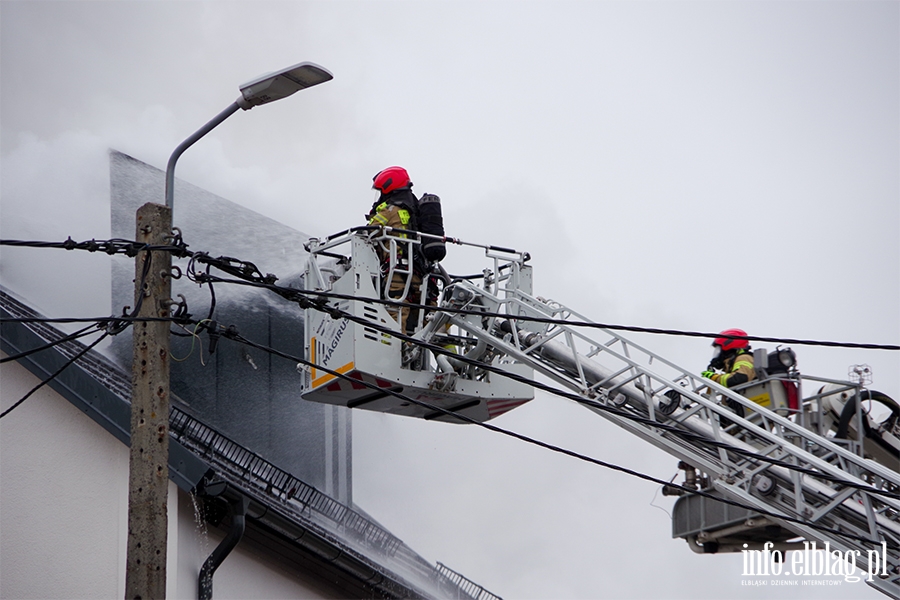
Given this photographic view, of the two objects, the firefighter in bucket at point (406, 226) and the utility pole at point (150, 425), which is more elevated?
the firefighter in bucket at point (406, 226)

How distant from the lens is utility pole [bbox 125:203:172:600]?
7.00 m

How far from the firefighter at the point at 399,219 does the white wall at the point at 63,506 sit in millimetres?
2952

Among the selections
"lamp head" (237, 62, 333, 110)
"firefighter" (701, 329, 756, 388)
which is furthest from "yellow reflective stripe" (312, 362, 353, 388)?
"firefighter" (701, 329, 756, 388)

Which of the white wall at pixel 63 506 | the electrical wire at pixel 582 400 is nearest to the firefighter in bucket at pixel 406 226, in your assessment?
the electrical wire at pixel 582 400

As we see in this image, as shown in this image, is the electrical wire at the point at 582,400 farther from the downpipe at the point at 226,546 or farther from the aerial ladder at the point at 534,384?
the downpipe at the point at 226,546

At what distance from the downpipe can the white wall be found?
124mm

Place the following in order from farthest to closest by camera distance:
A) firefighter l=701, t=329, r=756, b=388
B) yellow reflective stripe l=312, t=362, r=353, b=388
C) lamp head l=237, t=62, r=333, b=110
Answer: firefighter l=701, t=329, r=756, b=388, yellow reflective stripe l=312, t=362, r=353, b=388, lamp head l=237, t=62, r=333, b=110

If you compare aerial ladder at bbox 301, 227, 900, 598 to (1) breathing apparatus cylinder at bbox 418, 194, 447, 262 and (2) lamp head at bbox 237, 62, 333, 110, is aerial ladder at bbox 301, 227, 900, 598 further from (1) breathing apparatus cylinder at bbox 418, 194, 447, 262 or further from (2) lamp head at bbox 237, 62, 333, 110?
(2) lamp head at bbox 237, 62, 333, 110

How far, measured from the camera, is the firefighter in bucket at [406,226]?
35.0 ft

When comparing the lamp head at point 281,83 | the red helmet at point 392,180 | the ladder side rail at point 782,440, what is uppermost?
the red helmet at point 392,180

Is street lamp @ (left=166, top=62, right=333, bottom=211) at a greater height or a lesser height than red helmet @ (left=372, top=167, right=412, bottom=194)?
lesser

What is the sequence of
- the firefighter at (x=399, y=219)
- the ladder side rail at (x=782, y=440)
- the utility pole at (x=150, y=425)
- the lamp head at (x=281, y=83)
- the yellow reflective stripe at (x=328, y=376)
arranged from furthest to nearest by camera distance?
the firefighter at (x=399, y=219) → the yellow reflective stripe at (x=328, y=376) → the ladder side rail at (x=782, y=440) → the lamp head at (x=281, y=83) → the utility pole at (x=150, y=425)

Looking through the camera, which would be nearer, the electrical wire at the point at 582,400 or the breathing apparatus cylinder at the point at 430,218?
the electrical wire at the point at 582,400

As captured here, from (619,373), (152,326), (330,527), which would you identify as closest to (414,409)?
(619,373)
